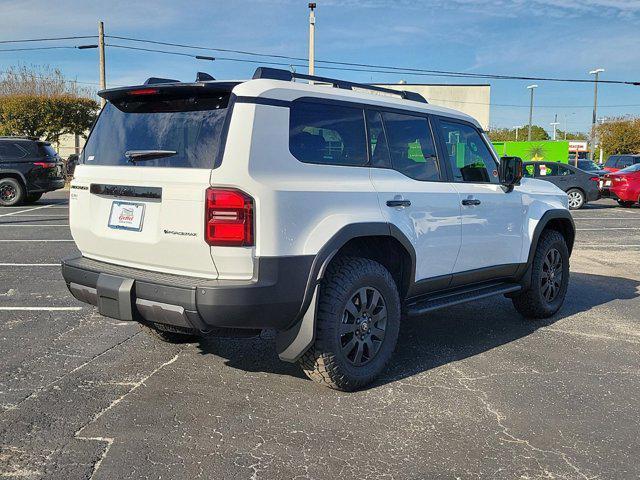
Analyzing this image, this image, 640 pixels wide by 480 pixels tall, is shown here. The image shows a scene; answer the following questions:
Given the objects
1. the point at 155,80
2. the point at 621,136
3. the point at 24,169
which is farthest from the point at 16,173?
the point at 621,136

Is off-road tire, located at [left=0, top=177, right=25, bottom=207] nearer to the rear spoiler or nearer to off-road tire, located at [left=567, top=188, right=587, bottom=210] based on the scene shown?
the rear spoiler

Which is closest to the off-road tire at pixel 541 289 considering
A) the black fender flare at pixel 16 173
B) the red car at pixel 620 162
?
the black fender flare at pixel 16 173

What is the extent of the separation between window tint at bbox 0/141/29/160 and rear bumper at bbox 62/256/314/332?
1483 cm

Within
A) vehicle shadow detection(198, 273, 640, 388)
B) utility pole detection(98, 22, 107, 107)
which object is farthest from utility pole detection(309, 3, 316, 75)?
vehicle shadow detection(198, 273, 640, 388)

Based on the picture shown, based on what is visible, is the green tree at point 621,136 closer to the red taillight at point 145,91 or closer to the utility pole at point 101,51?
the utility pole at point 101,51

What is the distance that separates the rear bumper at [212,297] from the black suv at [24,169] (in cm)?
1471

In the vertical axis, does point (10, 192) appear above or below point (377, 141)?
below

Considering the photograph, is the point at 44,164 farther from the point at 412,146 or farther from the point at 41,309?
the point at 412,146

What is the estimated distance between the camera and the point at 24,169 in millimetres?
16734

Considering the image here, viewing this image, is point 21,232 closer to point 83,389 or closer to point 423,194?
point 83,389

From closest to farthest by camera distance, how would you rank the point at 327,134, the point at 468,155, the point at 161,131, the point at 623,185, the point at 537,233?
the point at 161,131
the point at 327,134
the point at 468,155
the point at 537,233
the point at 623,185

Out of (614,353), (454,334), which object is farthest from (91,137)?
(614,353)

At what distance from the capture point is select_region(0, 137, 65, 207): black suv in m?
16.7

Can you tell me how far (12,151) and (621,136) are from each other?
4685cm
